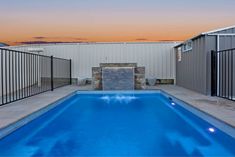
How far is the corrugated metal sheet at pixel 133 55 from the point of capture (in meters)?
12.9

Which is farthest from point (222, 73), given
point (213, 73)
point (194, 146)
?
point (194, 146)

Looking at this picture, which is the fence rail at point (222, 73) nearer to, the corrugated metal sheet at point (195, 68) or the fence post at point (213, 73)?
the fence post at point (213, 73)

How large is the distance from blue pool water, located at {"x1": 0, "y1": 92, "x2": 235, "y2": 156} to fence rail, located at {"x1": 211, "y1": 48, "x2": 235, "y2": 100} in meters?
1.75

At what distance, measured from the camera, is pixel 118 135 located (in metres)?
4.21

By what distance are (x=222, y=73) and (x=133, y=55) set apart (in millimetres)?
6133

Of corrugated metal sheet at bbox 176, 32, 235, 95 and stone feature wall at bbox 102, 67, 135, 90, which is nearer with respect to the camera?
corrugated metal sheet at bbox 176, 32, 235, 95

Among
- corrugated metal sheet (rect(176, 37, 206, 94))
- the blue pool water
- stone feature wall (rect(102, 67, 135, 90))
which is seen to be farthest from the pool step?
stone feature wall (rect(102, 67, 135, 90))

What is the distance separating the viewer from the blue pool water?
3428 millimetres

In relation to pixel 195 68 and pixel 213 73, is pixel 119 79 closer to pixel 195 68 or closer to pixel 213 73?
pixel 195 68

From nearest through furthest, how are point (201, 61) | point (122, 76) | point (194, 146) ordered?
point (194, 146)
point (201, 61)
point (122, 76)

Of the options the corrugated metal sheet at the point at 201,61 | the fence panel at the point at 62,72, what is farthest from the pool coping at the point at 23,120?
the fence panel at the point at 62,72

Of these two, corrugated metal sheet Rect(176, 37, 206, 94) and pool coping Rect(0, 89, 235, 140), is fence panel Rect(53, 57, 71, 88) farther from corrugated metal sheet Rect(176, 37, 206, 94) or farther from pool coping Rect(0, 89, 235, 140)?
corrugated metal sheet Rect(176, 37, 206, 94)

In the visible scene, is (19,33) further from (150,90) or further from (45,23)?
(150,90)

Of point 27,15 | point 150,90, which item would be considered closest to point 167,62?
point 150,90
